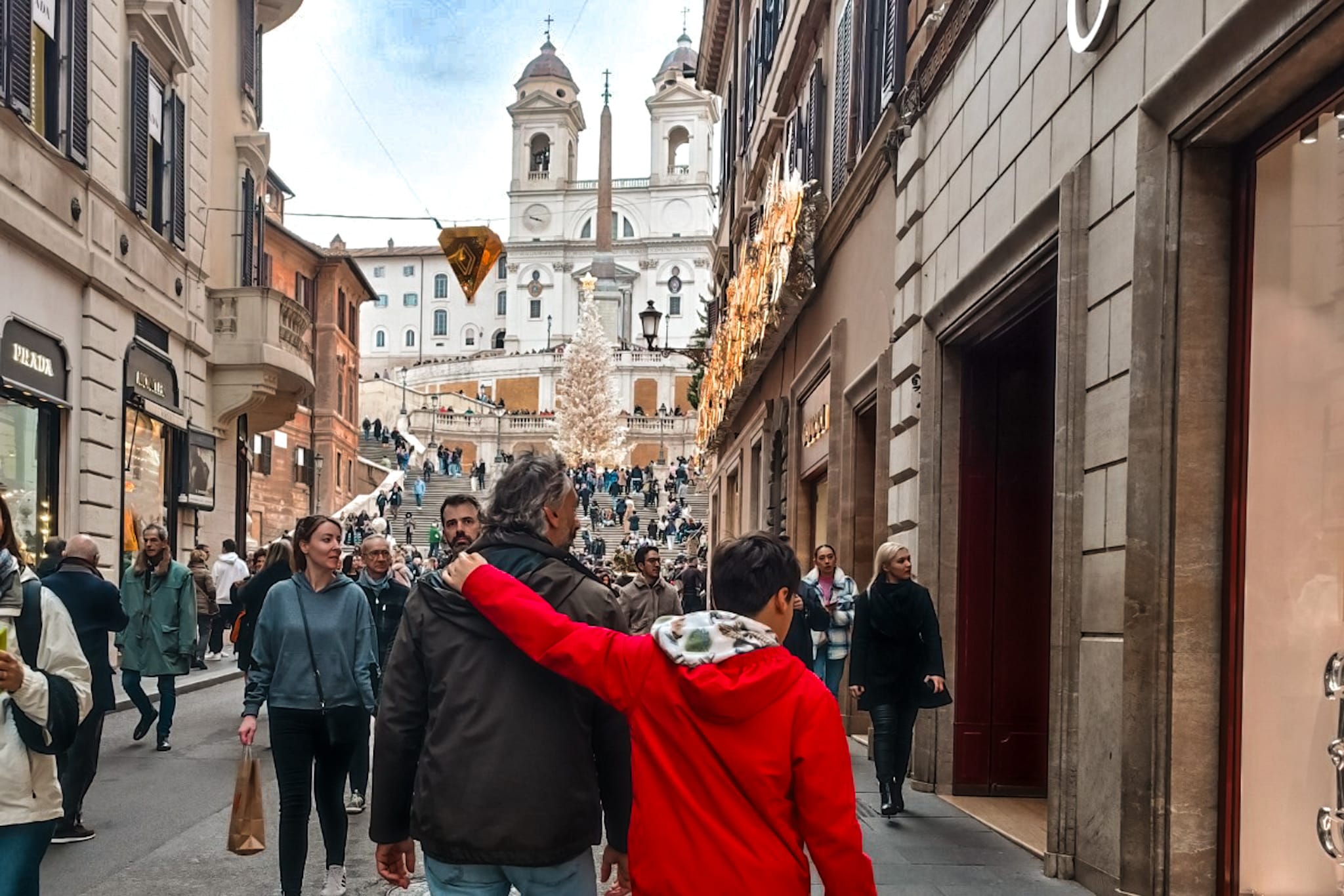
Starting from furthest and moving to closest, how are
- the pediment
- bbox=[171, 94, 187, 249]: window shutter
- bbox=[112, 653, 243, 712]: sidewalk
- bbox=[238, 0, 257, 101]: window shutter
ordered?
bbox=[238, 0, 257, 101]: window shutter < bbox=[171, 94, 187, 249]: window shutter < the pediment < bbox=[112, 653, 243, 712]: sidewalk

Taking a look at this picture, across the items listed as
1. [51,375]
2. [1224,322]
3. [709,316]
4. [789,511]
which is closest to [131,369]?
[51,375]

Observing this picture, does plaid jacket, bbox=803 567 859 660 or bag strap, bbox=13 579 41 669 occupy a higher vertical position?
bag strap, bbox=13 579 41 669

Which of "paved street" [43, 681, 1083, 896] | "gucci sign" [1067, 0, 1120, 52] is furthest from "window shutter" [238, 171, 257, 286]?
"gucci sign" [1067, 0, 1120, 52]

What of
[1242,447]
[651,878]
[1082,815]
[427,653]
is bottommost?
[1082,815]

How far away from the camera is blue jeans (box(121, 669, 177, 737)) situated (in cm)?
1121

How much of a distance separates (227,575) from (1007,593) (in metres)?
13.1

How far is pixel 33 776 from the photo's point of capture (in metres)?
3.99

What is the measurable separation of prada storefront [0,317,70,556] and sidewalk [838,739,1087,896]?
889 cm

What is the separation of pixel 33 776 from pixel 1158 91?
15.6 ft

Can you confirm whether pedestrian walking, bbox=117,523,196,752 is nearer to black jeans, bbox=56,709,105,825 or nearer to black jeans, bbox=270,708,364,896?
black jeans, bbox=56,709,105,825

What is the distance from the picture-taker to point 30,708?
3902mm

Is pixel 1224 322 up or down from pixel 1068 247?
down

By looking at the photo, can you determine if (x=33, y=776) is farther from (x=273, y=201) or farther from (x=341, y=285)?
(x=273, y=201)

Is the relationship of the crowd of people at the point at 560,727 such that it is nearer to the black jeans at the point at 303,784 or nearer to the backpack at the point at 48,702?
the backpack at the point at 48,702
